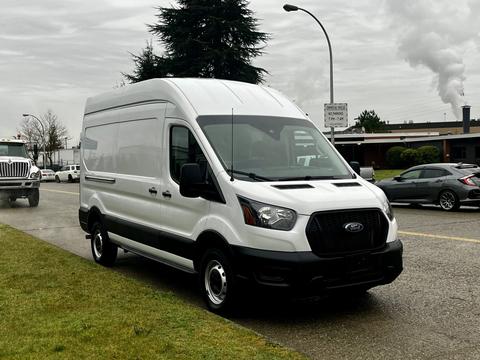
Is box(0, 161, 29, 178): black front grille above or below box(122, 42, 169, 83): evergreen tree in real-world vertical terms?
below

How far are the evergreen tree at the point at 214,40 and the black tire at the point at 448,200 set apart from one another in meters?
22.8

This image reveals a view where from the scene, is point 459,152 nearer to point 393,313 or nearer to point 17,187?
point 17,187

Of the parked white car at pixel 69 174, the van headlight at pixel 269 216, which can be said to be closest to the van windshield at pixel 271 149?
the van headlight at pixel 269 216

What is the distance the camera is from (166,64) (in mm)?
39406

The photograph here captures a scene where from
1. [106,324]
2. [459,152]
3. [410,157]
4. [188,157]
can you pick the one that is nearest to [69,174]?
[410,157]

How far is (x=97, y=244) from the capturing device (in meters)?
8.48

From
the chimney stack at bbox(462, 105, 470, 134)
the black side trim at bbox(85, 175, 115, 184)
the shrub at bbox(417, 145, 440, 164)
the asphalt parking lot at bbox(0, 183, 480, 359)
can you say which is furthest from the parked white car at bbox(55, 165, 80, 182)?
the chimney stack at bbox(462, 105, 470, 134)

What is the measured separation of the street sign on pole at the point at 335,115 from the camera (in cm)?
2205

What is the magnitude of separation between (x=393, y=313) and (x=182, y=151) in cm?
283

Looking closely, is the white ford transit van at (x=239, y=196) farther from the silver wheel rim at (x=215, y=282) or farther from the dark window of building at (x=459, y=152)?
the dark window of building at (x=459, y=152)

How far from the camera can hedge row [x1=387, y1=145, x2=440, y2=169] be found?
45.1 meters

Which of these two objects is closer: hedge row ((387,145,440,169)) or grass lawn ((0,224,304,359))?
grass lawn ((0,224,304,359))

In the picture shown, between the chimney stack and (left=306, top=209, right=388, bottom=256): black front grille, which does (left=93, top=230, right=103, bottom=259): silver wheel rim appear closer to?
(left=306, top=209, right=388, bottom=256): black front grille

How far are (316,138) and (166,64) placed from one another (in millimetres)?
34460
